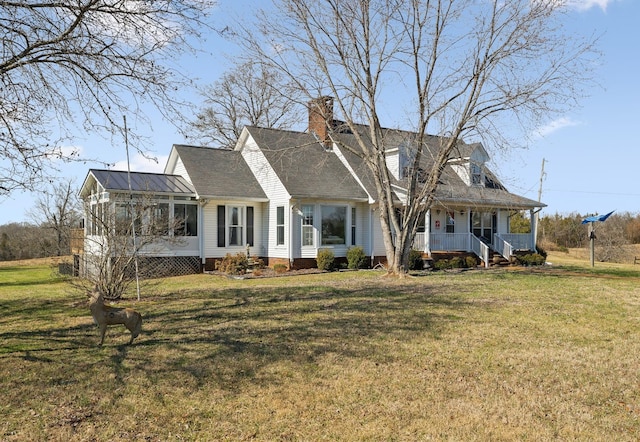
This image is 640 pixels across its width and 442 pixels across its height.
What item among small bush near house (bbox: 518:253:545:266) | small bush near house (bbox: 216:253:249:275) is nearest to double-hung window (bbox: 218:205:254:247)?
small bush near house (bbox: 216:253:249:275)

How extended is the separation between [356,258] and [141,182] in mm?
9024

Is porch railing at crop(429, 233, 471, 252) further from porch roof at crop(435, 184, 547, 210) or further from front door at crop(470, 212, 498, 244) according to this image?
front door at crop(470, 212, 498, 244)

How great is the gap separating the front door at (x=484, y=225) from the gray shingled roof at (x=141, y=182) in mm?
14377

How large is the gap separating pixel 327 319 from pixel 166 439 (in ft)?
16.9

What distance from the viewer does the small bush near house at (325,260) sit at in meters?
20.5

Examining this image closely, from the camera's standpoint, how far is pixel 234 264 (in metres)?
19.9

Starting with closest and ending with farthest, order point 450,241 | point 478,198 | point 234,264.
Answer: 1. point 234,264
2. point 478,198
3. point 450,241

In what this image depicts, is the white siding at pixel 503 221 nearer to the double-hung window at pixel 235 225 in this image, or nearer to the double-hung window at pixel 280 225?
the double-hung window at pixel 280 225

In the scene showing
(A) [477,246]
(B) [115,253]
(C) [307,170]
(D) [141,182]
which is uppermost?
(C) [307,170]

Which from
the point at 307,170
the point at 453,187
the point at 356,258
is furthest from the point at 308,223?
the point at 453,187

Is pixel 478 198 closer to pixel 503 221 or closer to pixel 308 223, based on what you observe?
pixel 503 221

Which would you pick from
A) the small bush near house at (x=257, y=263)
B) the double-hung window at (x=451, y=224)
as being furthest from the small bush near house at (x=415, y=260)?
the small bush near house at (x=257, y=263)

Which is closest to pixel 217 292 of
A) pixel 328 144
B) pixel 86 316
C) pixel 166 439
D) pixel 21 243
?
pixel 86 316

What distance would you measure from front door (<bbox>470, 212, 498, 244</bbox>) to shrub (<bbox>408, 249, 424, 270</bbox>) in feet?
18.8
